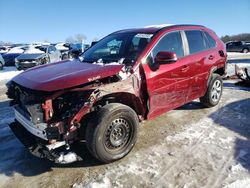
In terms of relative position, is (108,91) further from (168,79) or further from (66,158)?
(168,79)

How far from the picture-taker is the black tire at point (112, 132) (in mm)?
3521

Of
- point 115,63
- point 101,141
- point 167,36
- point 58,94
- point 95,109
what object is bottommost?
point 101,141

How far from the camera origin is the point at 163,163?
3.79 m

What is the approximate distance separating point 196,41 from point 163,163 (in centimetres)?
289

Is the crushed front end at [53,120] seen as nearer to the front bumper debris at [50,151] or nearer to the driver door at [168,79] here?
the front bumper debris at [50,151]

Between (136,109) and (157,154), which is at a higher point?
(136,109)

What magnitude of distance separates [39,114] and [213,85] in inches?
164

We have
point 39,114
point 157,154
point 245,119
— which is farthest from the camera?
point 245,119

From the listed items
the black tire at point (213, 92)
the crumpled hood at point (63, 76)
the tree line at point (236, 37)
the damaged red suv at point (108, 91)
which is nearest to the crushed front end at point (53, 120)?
the damaged red suv at point (108, 91)

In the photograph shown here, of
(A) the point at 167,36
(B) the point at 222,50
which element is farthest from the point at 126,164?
(B) the point at 222,50

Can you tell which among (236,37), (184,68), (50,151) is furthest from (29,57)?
(236,37)

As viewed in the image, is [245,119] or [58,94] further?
[245,119]

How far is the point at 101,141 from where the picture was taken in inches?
141

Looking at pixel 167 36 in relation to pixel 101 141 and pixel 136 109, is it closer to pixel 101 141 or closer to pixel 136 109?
pixel 136 109
